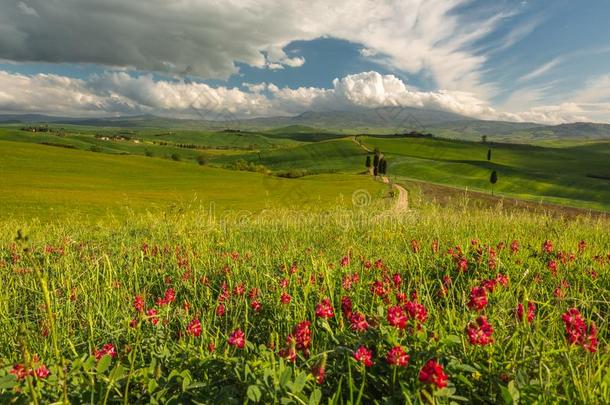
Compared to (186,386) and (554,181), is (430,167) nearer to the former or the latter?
(554,181)

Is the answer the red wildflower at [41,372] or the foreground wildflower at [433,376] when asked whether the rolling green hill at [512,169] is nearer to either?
the foreground wildflower at [433,376]

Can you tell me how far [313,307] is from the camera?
354cm

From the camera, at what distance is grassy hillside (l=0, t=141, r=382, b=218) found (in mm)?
36156

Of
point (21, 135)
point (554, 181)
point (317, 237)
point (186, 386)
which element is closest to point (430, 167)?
point (554, 181)

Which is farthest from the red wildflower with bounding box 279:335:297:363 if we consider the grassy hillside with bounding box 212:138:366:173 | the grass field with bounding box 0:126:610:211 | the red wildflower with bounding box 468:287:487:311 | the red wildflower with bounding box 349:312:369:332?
the grassy hillside with bounding box 212:138:366:173

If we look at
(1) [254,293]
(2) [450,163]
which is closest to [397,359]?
(1) [254,293]

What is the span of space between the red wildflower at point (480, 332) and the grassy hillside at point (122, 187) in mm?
29177

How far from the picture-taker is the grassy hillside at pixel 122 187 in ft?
119

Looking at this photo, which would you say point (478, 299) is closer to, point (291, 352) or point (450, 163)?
point (291, 352)

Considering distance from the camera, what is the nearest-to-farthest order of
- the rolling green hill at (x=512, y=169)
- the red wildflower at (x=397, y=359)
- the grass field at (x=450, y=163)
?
the red wildflower at (x=397, y=359) → the rolling green hill at (x=512, y=169) → the grass field at (x=450, y=163)

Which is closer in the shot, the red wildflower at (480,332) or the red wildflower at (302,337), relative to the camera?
the red wildflower at (480,332)

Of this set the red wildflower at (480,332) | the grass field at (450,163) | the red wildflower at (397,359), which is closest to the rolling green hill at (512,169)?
the grass field at (450,163)

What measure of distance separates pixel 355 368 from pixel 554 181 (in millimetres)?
108751

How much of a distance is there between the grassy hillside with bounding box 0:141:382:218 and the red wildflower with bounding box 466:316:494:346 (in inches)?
1149
